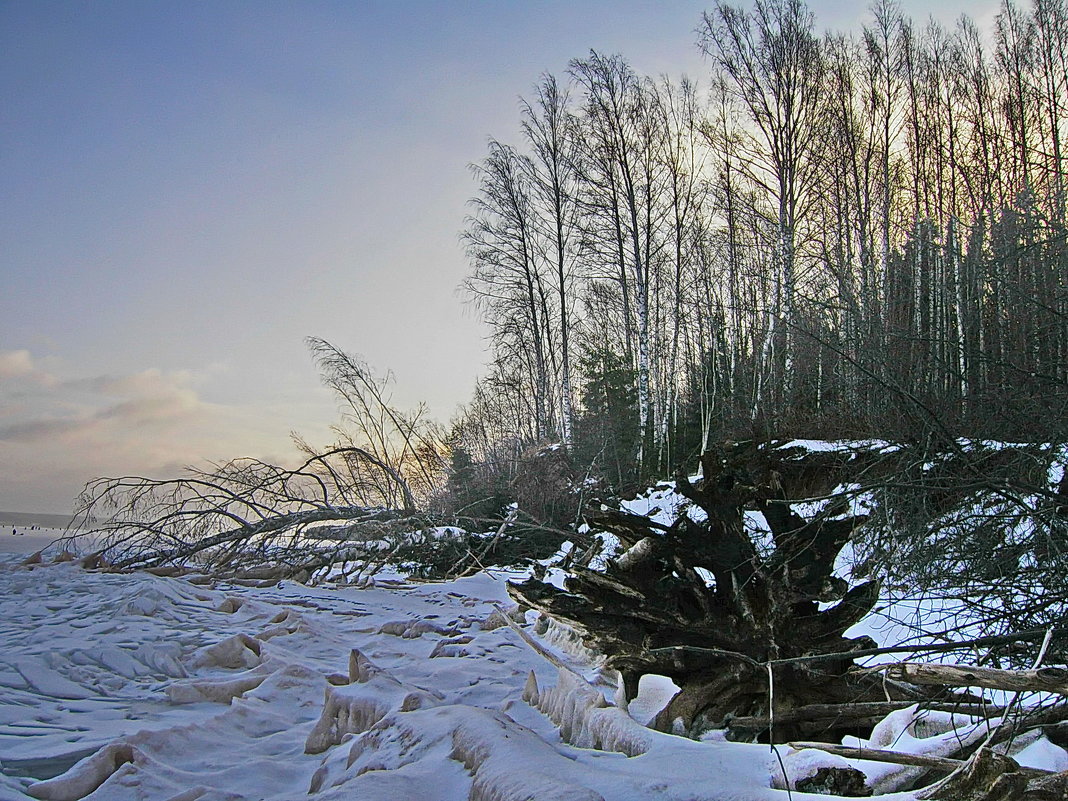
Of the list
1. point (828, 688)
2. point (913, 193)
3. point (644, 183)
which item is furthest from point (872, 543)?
point (913, 193)

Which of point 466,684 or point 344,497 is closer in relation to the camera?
point 466,684

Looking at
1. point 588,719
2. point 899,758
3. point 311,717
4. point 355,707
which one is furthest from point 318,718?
point 899,758

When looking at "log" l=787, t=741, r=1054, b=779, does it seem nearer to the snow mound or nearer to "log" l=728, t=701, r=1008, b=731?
"log" l=728, t=701, r=1008, b=731

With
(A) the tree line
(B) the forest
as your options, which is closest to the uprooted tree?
(B) the forest

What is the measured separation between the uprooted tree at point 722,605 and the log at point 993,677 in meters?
1.14

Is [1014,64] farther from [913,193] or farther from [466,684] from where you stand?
[466,684]

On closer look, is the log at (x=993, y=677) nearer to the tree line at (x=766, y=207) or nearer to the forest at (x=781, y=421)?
the forest at (x=781, y=421)

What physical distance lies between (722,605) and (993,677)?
1.83 m

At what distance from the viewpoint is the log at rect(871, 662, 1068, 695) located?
1.32m

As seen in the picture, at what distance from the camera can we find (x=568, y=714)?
2.51 m

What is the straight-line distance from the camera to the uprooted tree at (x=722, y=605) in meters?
2.69

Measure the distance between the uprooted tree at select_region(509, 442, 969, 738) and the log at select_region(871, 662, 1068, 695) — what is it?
45.0 inches

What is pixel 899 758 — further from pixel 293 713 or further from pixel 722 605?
pixel 293 713

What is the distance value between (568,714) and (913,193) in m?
17.7
